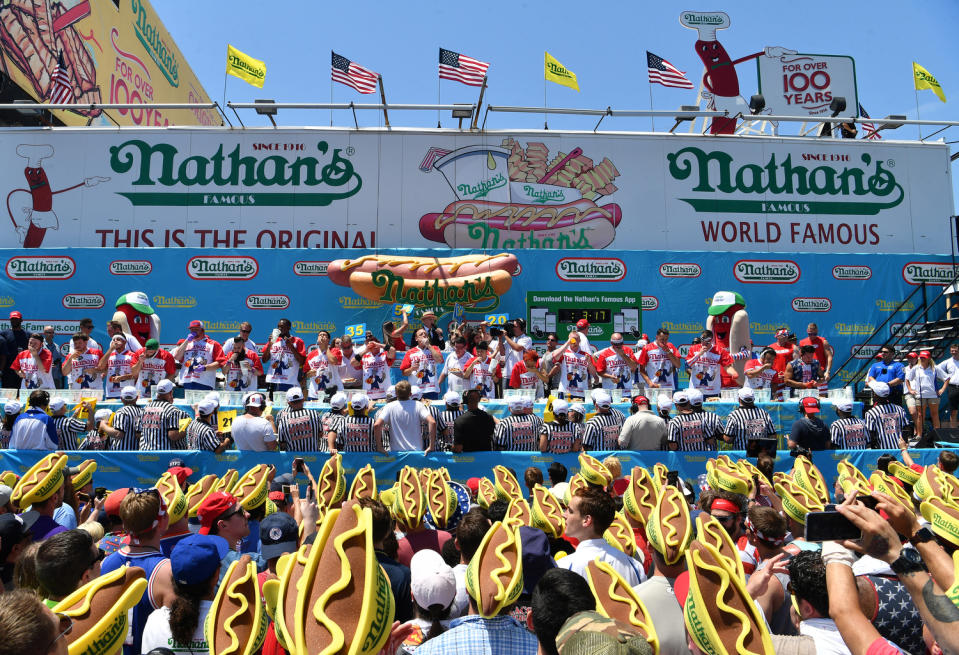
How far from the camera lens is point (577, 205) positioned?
1778cm

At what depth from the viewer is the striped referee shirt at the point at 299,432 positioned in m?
8.84

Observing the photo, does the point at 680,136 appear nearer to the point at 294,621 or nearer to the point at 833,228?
the point at 833,228

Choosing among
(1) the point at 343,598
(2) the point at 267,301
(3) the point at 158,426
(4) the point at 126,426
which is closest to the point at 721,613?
(1) the point at 343,598

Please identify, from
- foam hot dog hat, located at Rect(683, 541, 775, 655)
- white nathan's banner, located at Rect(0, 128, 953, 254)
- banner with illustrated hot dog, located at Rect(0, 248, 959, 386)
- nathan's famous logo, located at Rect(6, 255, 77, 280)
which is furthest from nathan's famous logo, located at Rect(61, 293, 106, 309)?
foam hot dog hat, located at Rect(683, 541, 775, 655)

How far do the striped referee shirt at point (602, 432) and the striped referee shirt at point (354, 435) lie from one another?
265cm

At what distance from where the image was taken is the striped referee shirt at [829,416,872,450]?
369 inches

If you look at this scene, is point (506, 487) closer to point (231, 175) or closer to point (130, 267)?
point (130, 267)

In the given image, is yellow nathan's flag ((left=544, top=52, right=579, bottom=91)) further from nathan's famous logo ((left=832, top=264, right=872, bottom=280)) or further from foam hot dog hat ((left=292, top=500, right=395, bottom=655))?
foam hot dog hat ((left=292, top=500, right=395, bottom=655))

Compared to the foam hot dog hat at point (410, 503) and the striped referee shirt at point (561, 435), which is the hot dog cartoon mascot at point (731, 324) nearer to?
the striped referee shirt at point (561, 435)

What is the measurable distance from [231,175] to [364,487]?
14386 mm

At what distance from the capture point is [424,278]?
16.1m

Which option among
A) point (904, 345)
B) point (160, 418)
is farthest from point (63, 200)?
point (904, 345)

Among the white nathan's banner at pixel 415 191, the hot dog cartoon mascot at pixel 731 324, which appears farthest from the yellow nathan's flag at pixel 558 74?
the hot dog cartoon mascot at pixel 731 324

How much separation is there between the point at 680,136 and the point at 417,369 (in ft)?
33.0
